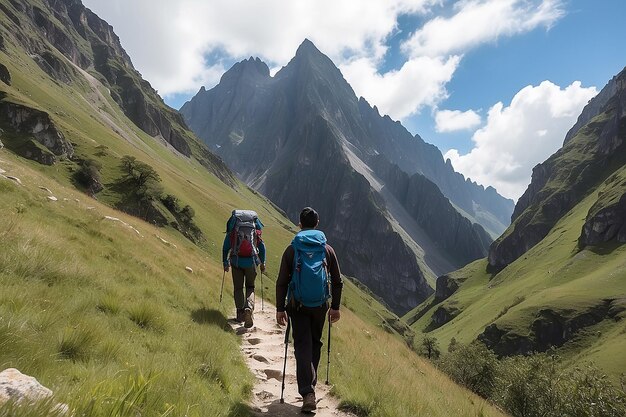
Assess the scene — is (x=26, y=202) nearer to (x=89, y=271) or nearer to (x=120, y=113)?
(x=89, y=271)

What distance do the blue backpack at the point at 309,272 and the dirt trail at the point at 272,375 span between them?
1.95 m

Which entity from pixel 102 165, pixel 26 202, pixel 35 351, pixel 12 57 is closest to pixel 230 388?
pixel 35 351

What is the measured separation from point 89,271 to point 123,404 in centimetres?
721

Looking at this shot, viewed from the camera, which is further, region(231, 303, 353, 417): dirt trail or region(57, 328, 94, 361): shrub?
region(231, 303, 353, 417): dirt trail

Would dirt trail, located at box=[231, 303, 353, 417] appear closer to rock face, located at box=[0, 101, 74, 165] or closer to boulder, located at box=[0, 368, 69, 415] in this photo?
boulder, located at box=[0, 368, 69, 415]

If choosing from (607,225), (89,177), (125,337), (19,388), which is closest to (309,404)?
(125,337)

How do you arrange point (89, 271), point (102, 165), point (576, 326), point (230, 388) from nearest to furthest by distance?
point (230, 388) → point (89, 271) → point (102, 165) → point (576, 326)

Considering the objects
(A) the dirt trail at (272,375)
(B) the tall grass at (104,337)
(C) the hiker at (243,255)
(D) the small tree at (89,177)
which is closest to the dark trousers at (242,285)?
(C) the hiker at (243,255)

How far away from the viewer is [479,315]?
184750 mm

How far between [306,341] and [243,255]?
608cm

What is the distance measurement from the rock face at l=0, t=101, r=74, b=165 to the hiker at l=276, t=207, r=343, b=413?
67996 mm

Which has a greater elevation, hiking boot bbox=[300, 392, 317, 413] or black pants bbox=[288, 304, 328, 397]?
black pants bbox=[288, 304, 328, 397]

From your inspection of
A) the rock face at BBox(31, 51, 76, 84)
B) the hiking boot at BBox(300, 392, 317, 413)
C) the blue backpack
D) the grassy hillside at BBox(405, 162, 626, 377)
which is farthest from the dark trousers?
the rock face at BBox(31, 51, 76, 84)

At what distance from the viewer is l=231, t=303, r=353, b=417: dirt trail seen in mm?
7348
